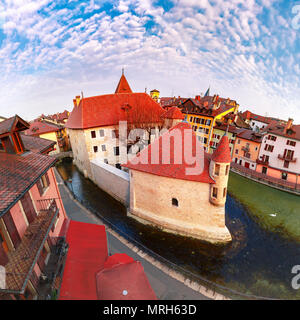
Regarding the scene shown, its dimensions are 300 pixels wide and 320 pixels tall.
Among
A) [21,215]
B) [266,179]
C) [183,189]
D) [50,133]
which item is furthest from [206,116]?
[21,215]

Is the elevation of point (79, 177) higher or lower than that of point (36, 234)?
lower

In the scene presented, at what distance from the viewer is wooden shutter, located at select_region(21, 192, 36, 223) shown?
864 centimetres

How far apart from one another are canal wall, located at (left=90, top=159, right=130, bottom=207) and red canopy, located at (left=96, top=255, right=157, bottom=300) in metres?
12.4

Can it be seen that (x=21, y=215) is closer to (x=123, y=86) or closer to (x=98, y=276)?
(x=98, y=276)

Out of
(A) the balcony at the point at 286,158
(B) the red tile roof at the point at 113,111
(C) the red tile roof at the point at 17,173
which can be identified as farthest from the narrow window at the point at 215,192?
(A) the balcony at the point at 286,158

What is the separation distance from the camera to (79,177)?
33.1m

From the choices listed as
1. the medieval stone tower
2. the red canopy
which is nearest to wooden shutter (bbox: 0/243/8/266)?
the red canopy

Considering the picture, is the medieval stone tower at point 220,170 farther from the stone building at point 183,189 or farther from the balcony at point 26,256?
the balcony at point 26,256

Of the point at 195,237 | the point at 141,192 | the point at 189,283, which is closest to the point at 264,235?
the point at 195,237

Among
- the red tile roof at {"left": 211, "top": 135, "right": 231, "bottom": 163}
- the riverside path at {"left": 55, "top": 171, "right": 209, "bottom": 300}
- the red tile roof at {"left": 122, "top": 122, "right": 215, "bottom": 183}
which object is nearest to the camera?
the riverside path at {"left": 55, "top": 171, "right": 209, "bottom": 300}

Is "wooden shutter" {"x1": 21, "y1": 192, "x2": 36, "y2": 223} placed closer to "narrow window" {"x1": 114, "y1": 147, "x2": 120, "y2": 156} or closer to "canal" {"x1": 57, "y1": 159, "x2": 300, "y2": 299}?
"canal" {"x1": 57, "y1": 159, "x2": 300, "y2": 299}

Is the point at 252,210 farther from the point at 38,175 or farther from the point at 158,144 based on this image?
the point at 38,175

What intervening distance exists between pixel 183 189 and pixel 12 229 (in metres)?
13.7

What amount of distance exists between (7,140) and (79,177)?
2512 centimetres
